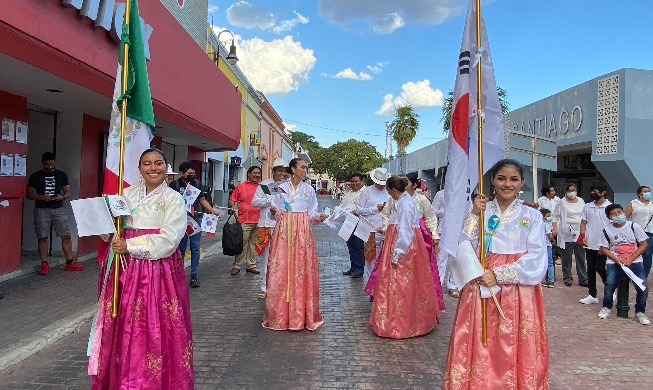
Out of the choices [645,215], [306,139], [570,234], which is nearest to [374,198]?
[570,234]

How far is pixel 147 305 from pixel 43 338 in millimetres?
2334

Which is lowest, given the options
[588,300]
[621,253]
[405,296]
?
[588,300]

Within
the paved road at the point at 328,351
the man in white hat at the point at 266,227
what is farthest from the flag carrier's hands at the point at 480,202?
the man in white hat at the point at 266,227

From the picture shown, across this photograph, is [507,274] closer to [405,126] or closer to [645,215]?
[645,215]

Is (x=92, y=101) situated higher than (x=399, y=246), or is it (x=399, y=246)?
(x=92, y=101)

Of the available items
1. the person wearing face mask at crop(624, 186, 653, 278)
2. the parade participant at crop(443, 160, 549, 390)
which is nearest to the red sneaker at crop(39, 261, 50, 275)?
the parade participant at crop(443, 160, 549, 390)

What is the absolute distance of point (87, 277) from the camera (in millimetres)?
7590

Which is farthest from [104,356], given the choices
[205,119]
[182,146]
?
[182,146]

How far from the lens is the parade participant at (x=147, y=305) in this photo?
307cm

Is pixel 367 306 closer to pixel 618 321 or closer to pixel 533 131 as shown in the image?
pixel 618 321

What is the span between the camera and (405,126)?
161 ft

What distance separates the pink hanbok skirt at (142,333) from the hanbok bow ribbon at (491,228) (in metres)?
1.99

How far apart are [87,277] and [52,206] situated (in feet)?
4.01

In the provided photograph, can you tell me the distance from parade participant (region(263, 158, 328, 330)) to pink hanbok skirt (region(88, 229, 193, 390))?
230cm
